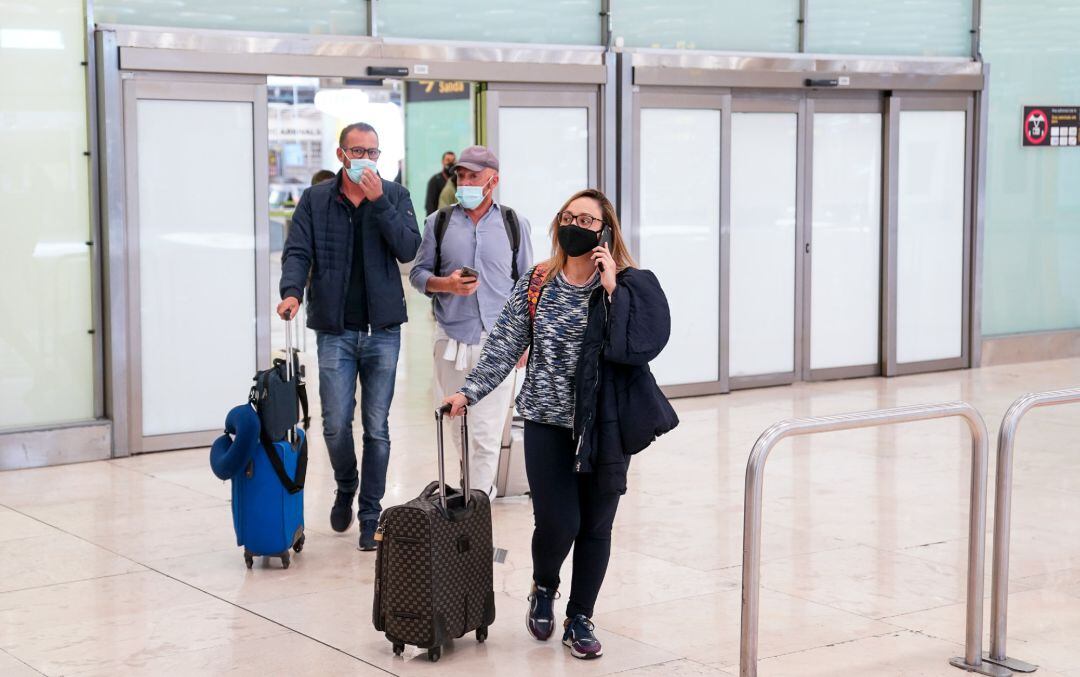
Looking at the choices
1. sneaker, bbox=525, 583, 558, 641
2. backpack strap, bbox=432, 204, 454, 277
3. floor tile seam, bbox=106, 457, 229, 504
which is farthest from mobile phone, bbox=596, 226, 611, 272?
floor tile seam, bbox=106, 457, 229, 504

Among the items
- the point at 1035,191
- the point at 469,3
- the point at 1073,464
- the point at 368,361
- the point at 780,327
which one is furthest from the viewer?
the point at 1035,191

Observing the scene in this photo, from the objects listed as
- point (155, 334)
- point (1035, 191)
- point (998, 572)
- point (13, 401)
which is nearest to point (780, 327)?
point (1035, 191)

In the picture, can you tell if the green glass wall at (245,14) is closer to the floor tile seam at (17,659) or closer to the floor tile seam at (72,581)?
the floor tile seam at (72,581)

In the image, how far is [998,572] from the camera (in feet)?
16.2

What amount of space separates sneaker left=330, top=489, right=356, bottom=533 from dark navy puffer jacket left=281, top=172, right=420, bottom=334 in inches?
35.0

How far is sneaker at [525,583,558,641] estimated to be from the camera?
5043 millimetres

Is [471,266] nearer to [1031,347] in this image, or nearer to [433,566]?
[433,566]

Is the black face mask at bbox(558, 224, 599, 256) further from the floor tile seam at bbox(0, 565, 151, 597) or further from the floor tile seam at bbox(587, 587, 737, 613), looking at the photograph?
the floor tile seam at bbox(0, 565, 151, 597)

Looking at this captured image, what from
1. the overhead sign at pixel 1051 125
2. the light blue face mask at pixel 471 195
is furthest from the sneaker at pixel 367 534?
the overhead sign at pixel 1051 125

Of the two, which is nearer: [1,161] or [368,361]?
[368,361]

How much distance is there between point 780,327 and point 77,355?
5.74 m

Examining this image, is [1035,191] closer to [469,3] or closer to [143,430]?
[469,3]

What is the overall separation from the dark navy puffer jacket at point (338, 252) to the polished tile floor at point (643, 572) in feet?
3.58

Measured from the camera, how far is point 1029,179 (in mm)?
13469
